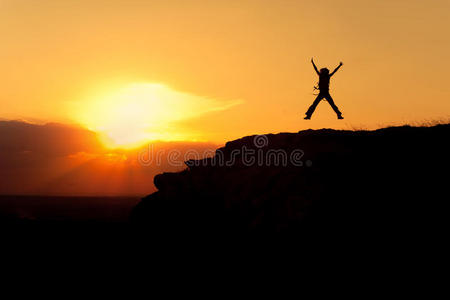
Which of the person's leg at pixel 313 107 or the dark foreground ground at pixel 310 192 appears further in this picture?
the person's leg at pixel 313 107

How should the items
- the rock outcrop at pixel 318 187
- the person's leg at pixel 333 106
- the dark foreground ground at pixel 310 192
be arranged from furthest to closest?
the person's leg at pixel 333 106 < the rock outcrop at pixel 318 187 < the dark foreground ground at pixel 310 192

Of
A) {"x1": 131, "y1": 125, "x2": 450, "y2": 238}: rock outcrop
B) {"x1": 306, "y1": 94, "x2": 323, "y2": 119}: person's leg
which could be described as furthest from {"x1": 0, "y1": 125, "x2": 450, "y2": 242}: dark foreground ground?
{"x1": 306, "y1": 94, "x2": 323, "y2": 119}: person's leg

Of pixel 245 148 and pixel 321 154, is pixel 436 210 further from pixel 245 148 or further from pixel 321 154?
pixel 245 148

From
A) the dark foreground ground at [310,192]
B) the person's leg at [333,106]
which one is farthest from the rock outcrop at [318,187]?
the person's leg at [333,106]

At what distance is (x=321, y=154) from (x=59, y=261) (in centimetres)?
1013

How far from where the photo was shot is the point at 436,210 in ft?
41.1

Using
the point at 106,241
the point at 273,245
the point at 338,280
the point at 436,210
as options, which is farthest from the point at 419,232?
the point at 106,241

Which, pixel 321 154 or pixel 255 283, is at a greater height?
pixel 321 154

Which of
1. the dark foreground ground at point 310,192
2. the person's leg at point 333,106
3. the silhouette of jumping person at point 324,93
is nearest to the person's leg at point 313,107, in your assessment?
the silhouette of jumping person at point 324,93

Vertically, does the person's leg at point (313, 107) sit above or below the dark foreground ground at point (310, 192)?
above

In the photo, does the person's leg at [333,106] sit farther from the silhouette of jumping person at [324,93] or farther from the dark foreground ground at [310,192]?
the dark foreground ground at [310,192]

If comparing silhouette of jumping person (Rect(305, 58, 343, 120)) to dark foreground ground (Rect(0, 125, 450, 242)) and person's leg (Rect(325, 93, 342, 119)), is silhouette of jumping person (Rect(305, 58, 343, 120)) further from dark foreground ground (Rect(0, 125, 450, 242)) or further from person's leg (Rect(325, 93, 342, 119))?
dark foreground ground (Rect(0, 125, 450, 242))

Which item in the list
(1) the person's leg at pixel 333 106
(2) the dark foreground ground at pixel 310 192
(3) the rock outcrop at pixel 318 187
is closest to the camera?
(2) the dark foreground ground at pixel 310 192

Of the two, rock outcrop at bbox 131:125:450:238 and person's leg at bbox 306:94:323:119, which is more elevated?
person's leg at bbox 306:94:323:119
